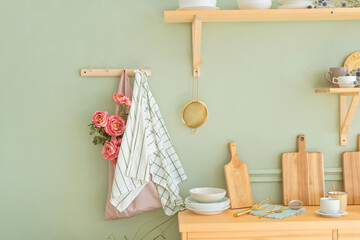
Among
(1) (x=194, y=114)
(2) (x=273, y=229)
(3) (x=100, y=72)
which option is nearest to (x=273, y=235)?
(2) (x=273, y=229)

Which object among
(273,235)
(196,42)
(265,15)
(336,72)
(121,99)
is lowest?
(273,235)

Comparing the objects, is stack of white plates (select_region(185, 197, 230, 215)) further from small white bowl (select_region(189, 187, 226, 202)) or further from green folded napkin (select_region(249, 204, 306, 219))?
green folded napkin (select_region(249, 204, 306, 219))

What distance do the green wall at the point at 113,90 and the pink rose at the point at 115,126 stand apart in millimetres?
161

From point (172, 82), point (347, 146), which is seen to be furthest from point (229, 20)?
point (347, 146)

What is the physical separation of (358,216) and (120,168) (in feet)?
4.05

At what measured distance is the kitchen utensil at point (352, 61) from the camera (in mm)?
2672

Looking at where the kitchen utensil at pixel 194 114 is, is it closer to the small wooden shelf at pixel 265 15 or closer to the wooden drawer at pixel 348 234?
the small wooden shelf at pixel 265 15

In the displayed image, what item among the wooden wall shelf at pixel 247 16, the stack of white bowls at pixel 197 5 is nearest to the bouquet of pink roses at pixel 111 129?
the wooden wall shelf at pixel 247 16

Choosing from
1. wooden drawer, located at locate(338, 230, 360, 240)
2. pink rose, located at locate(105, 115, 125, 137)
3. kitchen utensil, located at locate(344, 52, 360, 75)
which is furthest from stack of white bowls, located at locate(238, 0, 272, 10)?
wooden drawer, located at locate(338, 230, 360, 240)

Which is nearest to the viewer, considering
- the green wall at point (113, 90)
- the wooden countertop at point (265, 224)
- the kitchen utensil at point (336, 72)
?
the wooden countertop at point (265, 224)

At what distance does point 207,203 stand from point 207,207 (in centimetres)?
4

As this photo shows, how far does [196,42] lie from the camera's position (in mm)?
2502

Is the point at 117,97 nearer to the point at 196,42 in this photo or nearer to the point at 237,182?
the point at 196,42

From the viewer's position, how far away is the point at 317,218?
2.36 metres
